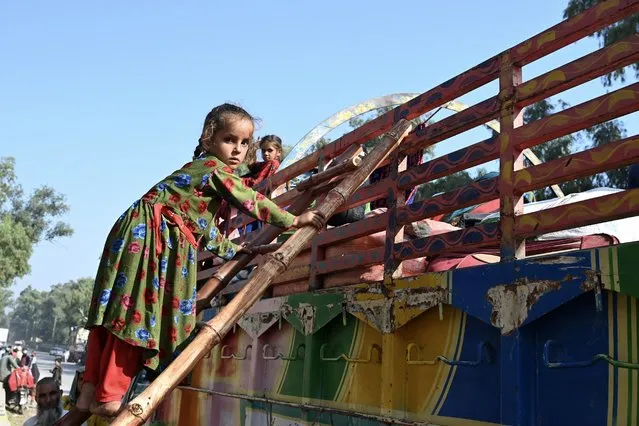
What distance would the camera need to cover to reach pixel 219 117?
2.25 m

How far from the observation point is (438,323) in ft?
6.73

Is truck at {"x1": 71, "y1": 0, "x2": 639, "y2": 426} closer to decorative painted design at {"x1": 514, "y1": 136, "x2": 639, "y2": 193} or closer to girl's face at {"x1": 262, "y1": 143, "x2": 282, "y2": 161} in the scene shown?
decorative painted design at {"x1": 514, "y1": 136, "x2": 639, "y2": 193}

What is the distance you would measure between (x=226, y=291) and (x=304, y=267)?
999 mm

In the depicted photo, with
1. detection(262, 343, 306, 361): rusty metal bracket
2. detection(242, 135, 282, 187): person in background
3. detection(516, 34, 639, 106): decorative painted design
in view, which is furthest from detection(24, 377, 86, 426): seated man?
detection(516, 34, 639, 106): decorative painted design

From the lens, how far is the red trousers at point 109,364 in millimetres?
1938

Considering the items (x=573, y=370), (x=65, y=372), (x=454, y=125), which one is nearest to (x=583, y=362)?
(x=573, y=370)

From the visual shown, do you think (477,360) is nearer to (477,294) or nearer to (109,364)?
(477,294)

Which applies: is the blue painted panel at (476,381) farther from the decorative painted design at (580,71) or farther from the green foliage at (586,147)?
the green foliage at (586,147)

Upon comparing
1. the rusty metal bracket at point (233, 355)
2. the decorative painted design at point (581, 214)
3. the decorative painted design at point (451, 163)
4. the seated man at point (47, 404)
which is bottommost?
the seated man at point (47, 404)

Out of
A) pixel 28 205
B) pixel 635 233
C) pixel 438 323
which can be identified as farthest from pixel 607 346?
pixel 28 205

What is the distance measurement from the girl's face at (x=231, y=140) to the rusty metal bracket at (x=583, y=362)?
1210 mm

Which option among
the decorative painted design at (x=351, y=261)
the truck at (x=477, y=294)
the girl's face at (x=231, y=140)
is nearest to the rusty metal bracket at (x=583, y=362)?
the truck at (x=477, y=294)

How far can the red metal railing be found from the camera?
66.9 inches

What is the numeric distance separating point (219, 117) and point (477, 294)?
3.52 feet
